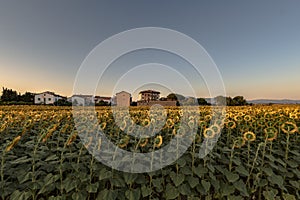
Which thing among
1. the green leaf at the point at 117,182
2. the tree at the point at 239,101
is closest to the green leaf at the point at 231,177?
the green leaf at the point at 117,182

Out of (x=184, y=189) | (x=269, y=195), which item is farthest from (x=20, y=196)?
(x=269, y=195)

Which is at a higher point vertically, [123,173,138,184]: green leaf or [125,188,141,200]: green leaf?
[123,173,138,184]: green leaf

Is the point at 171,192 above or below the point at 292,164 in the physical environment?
below

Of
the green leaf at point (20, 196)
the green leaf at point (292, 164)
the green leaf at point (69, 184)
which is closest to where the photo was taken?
the green leaf at point (20, 196)

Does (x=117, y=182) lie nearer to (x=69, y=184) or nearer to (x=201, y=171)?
(x=69, y=184)

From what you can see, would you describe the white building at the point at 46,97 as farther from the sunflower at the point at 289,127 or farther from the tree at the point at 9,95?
the sunflower at the point at 289,127

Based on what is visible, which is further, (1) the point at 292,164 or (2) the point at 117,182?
(1) the point at 292,164

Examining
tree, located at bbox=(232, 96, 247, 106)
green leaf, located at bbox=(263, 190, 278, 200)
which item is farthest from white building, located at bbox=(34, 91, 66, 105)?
green leaf, located at bbox=(263, 190, 278, 200)

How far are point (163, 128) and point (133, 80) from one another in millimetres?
1701

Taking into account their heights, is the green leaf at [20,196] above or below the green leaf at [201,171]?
below

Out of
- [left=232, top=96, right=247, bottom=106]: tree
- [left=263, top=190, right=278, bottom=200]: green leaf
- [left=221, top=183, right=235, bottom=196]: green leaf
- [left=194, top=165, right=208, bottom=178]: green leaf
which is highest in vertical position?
[left=232, top=96, right=247, bottom=106]: tree

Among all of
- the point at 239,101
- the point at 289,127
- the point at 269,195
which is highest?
the point at 239,101

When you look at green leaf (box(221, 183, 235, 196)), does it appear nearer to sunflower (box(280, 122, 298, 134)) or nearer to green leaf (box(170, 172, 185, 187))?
green leaf (box(170, 172, 185, 187))

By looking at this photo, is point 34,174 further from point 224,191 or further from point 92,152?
point 224,191
